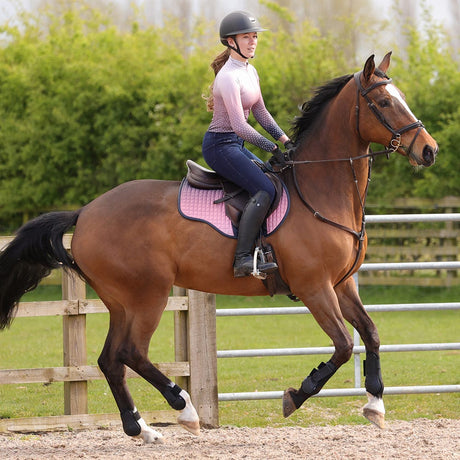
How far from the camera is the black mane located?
564 centimetres

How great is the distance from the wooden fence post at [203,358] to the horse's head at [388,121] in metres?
1.89

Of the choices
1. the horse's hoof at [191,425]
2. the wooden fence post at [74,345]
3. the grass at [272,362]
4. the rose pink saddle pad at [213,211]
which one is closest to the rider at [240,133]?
the rose pink saddle pad at [213,211]

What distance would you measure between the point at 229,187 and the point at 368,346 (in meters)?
1.44

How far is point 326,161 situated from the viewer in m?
5.52

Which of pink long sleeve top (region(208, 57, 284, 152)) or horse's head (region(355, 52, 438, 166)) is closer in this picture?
horse's head (region(355, 52, 438, 166))

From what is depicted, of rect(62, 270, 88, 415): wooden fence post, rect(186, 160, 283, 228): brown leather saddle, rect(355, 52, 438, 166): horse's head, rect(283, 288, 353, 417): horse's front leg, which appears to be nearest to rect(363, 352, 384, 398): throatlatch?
rect(283, 288, 353, 417): horse's front leg

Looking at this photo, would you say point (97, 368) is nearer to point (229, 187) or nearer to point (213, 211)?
point (213, 211)

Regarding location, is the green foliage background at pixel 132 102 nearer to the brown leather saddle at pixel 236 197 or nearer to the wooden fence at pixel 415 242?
the wooden fence at pixel 415 242

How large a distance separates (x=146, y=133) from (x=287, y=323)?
5.22m

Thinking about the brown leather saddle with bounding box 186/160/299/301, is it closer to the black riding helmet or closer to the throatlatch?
the throatlatch

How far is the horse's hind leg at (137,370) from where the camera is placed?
5496 mm

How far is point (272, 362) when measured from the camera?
34.1 ft

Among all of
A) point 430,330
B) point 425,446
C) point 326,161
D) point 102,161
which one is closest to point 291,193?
point 326,161

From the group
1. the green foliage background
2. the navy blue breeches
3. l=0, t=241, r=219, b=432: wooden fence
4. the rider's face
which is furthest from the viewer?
the green foliage background
